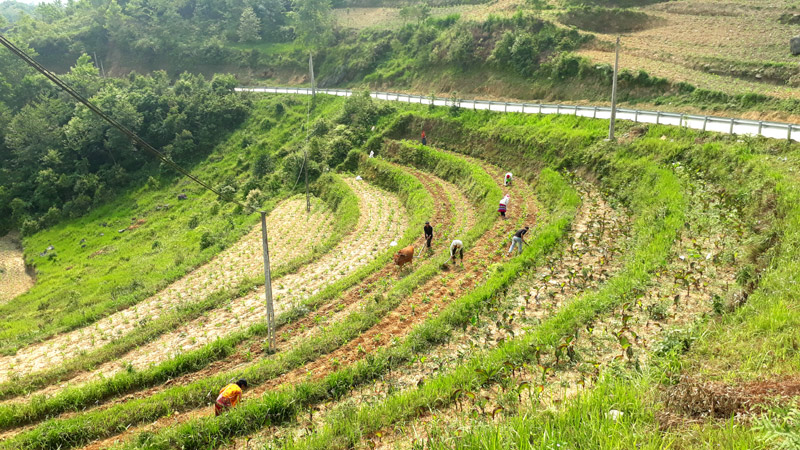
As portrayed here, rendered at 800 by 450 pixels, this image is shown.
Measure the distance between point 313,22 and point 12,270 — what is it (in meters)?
47.4

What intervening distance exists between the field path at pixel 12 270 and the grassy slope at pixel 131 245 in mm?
1029

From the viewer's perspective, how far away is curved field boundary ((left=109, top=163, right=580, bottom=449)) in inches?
329

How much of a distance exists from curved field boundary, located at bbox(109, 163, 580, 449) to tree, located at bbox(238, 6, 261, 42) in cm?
7417

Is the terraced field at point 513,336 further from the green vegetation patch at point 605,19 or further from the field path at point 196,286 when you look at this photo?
the green vegetation patch at point 605,19

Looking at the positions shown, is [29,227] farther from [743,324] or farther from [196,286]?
[743,324]

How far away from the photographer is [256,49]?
71.4 meters

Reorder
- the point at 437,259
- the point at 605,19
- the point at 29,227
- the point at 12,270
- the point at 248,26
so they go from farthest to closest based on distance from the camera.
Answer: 1. the point at 248,26
2. the point at 605,19
3. the point at 29,227
4. the point at 12,270
5. the point at 437,259

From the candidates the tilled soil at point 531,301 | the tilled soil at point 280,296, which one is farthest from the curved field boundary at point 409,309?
the tilled soil at point 280,296

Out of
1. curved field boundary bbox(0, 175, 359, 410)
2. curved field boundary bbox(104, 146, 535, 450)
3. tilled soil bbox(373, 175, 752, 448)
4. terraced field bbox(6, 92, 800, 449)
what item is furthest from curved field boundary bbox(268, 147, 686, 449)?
curved field boundary bbox(0, 175, 359, 410)

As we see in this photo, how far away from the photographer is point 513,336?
10.4 metres

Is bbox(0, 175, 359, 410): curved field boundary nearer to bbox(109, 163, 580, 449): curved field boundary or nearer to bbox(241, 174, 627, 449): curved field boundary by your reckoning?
bbox(109, 163, 580, 449): curved field boundary

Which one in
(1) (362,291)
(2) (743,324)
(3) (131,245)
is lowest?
(3) (131,245)

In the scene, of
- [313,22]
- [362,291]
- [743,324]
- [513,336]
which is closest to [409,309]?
[362,291]

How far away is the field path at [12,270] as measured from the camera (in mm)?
30469
